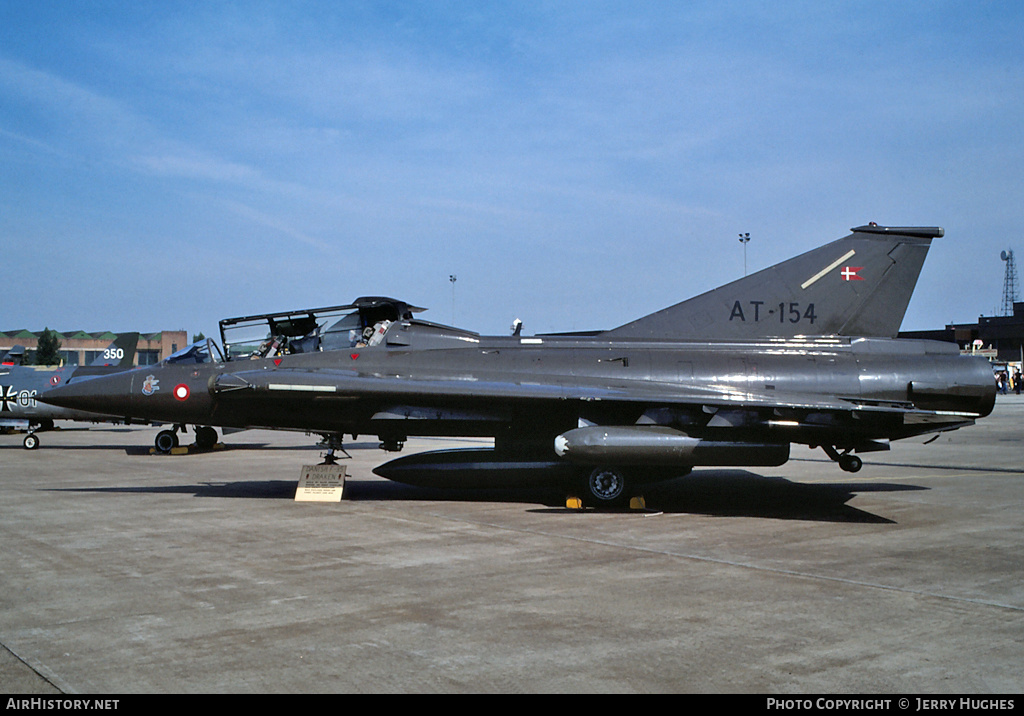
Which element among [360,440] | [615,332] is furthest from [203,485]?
[360,440]

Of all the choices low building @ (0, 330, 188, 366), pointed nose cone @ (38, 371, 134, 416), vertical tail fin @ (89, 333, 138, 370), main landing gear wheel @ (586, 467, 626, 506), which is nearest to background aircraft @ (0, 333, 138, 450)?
vertical tail fin @ (89, 333, 138, 370)

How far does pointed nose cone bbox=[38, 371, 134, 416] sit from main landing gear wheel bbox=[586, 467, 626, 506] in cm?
767

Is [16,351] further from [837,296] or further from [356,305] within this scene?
[837,296]

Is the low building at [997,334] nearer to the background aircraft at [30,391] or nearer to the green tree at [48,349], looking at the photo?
the background aircraft at [30,391]

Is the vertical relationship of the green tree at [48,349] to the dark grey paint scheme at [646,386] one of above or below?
above

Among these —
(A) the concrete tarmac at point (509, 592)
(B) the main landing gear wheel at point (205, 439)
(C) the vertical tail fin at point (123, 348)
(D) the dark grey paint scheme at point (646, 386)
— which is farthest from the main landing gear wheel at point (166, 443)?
(C) the vertical tail fin at point (123, 348)

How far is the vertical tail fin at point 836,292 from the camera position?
12.7 meters

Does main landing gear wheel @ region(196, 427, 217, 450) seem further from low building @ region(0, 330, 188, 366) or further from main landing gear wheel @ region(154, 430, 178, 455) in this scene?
low building @ region(0, 330, 188, 366)

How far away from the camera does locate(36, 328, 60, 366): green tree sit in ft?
314

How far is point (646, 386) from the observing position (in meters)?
11.5

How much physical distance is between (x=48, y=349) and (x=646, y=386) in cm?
10795

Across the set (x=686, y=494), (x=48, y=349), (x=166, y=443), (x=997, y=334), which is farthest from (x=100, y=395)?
(x=48, y=349)

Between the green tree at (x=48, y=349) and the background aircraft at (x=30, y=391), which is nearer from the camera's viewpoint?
the background aircraft at (x=30, y=391)

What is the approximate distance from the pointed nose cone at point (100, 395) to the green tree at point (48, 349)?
91.2 meters
